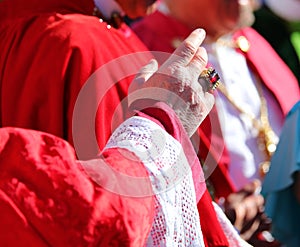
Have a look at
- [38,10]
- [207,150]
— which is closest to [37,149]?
[38,10]

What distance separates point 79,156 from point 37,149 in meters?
0.41

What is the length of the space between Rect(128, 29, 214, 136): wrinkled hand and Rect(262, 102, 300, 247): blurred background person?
1365mm

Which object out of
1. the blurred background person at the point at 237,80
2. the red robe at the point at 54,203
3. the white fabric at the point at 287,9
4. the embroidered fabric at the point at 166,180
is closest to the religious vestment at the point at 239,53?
the blurred background person at the point at 237,80

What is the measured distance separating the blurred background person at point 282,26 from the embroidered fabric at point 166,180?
2.67 meters

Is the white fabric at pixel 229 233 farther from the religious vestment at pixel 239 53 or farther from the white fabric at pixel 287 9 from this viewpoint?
the white fabric at pixel 287 9

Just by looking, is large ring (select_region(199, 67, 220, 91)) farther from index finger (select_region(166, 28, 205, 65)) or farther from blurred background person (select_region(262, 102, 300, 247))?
blurred background person (select_region(262, 102, 300, 247))

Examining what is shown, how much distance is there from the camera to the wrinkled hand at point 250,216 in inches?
99.1

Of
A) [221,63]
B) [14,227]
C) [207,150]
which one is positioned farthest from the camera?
[221,63]

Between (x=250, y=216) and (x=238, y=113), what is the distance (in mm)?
728

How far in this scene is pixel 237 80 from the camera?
3352 mm

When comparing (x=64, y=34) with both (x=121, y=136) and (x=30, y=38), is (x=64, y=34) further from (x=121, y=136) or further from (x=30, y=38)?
(x=121, y=136)

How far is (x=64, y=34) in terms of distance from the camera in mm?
1946

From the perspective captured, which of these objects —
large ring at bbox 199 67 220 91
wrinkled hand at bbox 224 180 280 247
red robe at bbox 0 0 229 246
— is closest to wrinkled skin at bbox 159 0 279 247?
wrinkled hand at bbox 224 180 280 247

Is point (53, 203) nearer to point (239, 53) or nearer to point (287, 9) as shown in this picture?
point (239, 53)
